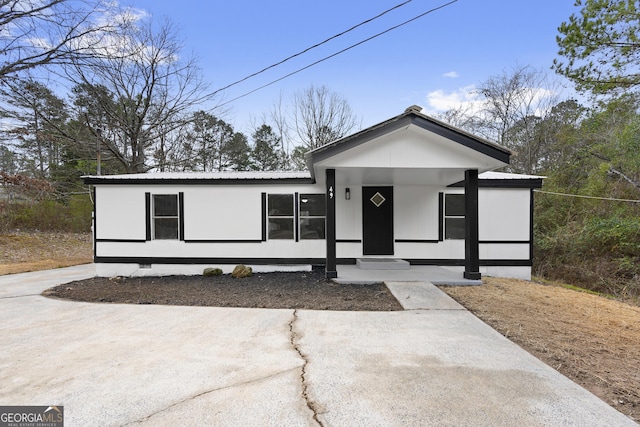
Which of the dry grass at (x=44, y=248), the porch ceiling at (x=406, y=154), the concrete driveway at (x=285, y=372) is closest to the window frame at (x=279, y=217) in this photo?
the porch ceiling at (x=406, y=154)

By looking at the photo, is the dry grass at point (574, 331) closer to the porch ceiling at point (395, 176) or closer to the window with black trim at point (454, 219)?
the window with black trim at point (454, 219)

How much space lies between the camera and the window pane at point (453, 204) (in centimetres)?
850

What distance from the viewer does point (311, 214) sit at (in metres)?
8.39

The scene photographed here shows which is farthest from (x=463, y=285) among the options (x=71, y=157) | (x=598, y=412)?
(x=71, y=157)

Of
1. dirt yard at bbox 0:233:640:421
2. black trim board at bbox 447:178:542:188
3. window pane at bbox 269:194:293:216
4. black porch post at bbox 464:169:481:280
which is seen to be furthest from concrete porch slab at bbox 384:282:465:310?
black trim board at bbox 447:178:542:188

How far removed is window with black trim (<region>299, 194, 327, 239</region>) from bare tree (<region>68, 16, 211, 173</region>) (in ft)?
39.5

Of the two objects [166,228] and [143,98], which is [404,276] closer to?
[166,228]

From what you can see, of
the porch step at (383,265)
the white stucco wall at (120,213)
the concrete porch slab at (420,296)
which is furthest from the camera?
the white stucco wall at (120,213)

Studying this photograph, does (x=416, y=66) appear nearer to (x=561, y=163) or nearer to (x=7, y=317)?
(x=561, y=163)

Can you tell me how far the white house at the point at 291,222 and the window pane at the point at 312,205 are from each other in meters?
0.03

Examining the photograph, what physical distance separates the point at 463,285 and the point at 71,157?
2097 centimetres

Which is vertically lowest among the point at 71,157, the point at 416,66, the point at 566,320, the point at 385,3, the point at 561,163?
the point at 566,320

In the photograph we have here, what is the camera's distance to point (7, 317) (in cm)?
469

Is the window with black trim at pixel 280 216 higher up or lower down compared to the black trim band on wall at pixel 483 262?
higher up
